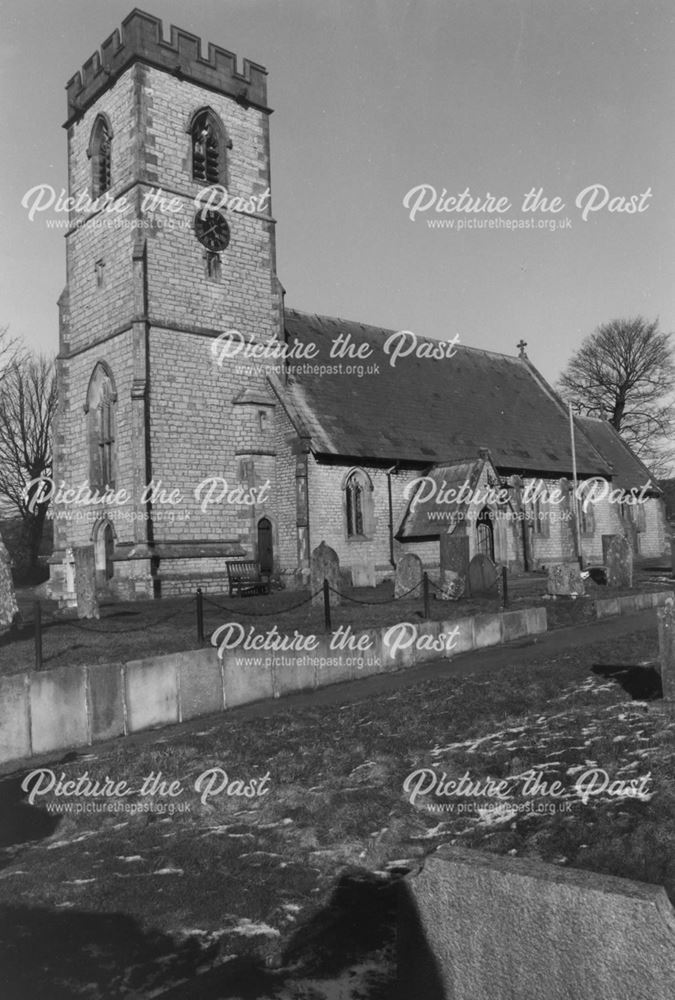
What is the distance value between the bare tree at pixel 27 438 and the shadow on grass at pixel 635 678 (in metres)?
39.2

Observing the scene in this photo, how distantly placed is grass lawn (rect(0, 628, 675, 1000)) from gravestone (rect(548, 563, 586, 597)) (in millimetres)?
8805

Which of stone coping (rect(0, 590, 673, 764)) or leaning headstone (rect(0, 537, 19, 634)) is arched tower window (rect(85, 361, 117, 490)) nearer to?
leaning headstone (rect(0, 537, 19, 634))

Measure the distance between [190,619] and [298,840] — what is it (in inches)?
415

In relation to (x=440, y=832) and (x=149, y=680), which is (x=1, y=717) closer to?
(x=149, y=680)

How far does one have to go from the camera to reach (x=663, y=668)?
7141 millimetres

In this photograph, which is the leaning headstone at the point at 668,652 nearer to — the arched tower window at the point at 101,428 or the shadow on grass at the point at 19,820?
the shadow on grass at the point at 19,820

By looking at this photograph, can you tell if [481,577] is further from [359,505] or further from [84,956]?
[84,956]

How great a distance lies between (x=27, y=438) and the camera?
43406 mm

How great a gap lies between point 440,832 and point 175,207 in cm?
2239

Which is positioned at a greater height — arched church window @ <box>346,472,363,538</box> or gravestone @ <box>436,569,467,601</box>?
arched church window @ <box>346,472,363,538</box>

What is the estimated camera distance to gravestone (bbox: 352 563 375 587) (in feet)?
67.9

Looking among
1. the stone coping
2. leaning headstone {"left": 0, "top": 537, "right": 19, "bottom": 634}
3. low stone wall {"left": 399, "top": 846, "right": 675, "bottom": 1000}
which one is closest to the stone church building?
leaning headstone {"left": 0, "top": 537, "right": 19, "bottom": 634}

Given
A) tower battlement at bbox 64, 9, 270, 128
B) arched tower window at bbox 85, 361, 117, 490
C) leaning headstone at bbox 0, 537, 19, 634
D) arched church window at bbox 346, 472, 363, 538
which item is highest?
tower battlement at bbox 64, 9, 270, 128

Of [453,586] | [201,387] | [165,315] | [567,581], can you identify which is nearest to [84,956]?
[453,586]
